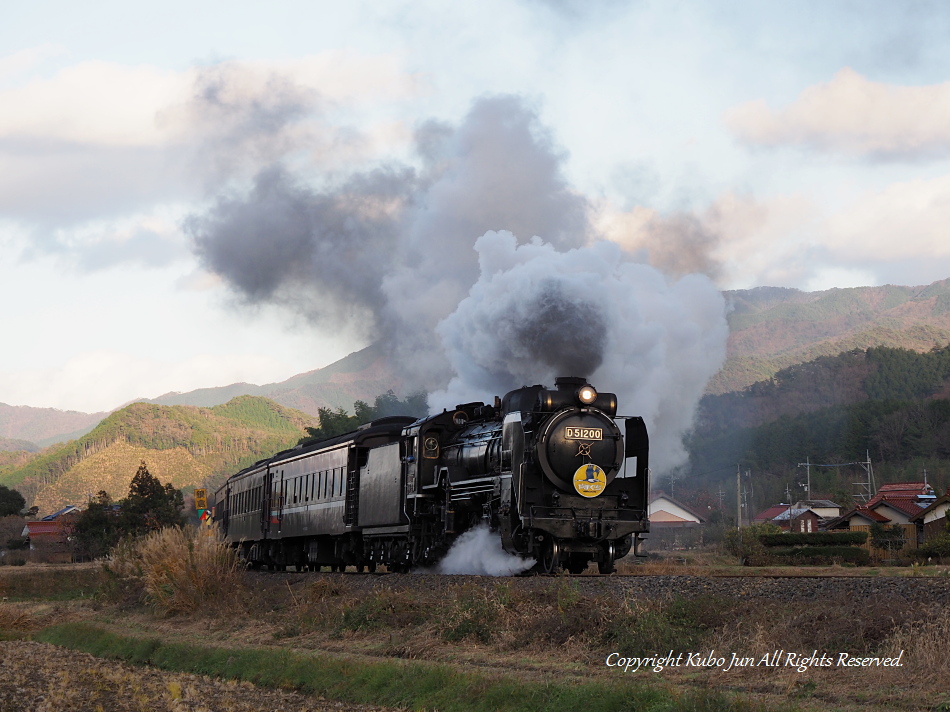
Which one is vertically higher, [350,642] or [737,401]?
[737,401]

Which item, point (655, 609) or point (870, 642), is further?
point (655, 609)

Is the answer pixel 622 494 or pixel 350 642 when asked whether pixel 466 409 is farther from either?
pixel 350 642

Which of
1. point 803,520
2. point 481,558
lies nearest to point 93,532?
point 803,520

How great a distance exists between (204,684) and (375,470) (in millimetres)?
12140

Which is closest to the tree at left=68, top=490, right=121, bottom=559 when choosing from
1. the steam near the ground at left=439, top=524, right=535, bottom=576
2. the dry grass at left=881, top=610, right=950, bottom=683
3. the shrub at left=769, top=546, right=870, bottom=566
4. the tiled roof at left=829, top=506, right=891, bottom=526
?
the tiled roof at left=829, top=506, right=891, bottom=526

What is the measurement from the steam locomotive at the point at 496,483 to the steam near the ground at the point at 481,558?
30 cm

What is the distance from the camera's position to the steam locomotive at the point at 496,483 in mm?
20484

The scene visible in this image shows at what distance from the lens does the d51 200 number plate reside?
20766mm

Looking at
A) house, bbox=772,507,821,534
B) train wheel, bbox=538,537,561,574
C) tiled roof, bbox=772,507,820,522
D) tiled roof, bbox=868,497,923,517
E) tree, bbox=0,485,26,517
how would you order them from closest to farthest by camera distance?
train wheel, bbox=538,537,561,574, tiled roof, bbox=868,497,923,517, house, bbox=772,507,821,534, tiled roof, bbox=772,507,820,522, tree, bbox=0,485,26,517

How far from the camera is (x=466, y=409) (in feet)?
83.6

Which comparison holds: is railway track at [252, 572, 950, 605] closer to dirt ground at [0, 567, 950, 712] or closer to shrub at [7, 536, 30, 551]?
dirt ground at [0, 567, 950, 712]

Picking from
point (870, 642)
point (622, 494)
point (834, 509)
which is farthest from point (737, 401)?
point (870, 642)

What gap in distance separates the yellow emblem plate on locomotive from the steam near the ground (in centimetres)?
192

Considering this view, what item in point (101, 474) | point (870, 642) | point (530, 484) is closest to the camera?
point (870, 642)
